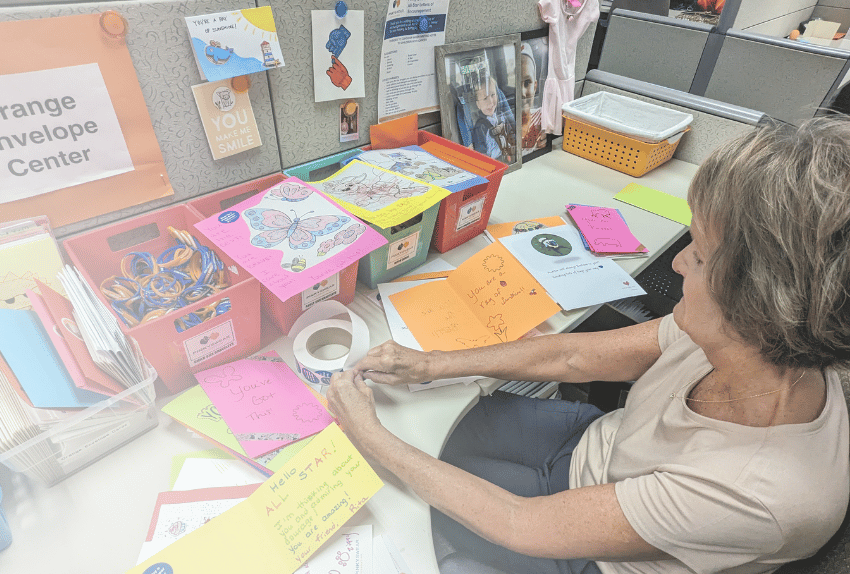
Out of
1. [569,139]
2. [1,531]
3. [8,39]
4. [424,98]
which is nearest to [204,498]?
[1,531]

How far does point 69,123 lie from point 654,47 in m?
2.49

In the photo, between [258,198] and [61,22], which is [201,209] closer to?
[258,198]

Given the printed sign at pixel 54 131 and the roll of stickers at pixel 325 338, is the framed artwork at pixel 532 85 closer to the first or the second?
the roll of stickers at pixel 325 338

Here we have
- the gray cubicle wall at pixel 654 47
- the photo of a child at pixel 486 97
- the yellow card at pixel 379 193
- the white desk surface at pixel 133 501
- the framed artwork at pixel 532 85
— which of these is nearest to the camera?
the white desk surface at pixel 133 501

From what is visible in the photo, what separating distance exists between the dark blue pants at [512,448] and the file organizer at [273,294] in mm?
382

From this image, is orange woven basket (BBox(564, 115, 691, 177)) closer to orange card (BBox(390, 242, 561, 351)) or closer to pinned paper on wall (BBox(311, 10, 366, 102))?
orange card (BBox(390, 242, 561, 351))

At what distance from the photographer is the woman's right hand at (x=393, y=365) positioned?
804 mm

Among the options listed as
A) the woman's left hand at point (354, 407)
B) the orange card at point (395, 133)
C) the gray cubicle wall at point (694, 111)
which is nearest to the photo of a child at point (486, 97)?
the orange card at point (395, 133)

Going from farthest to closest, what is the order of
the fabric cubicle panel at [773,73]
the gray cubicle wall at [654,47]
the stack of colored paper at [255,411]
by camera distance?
1. the gray cubicle wall at [654,47]
2. the fabric cubicle panel at [773,73]
3. the stack of colored paper at [255,411]

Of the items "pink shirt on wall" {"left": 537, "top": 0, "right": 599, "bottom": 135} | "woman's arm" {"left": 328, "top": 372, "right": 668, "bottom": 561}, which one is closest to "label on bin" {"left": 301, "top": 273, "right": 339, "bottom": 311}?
"woman's arm" {"left": 328, "top": 372, "right": 668, "bottom": 561}

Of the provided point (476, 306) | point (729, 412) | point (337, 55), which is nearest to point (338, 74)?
point (337, 55)

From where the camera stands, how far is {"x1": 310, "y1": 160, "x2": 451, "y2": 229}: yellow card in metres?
0.92

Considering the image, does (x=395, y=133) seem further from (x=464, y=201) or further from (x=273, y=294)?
(x=273, y=294)

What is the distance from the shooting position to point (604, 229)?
1.27 meters
